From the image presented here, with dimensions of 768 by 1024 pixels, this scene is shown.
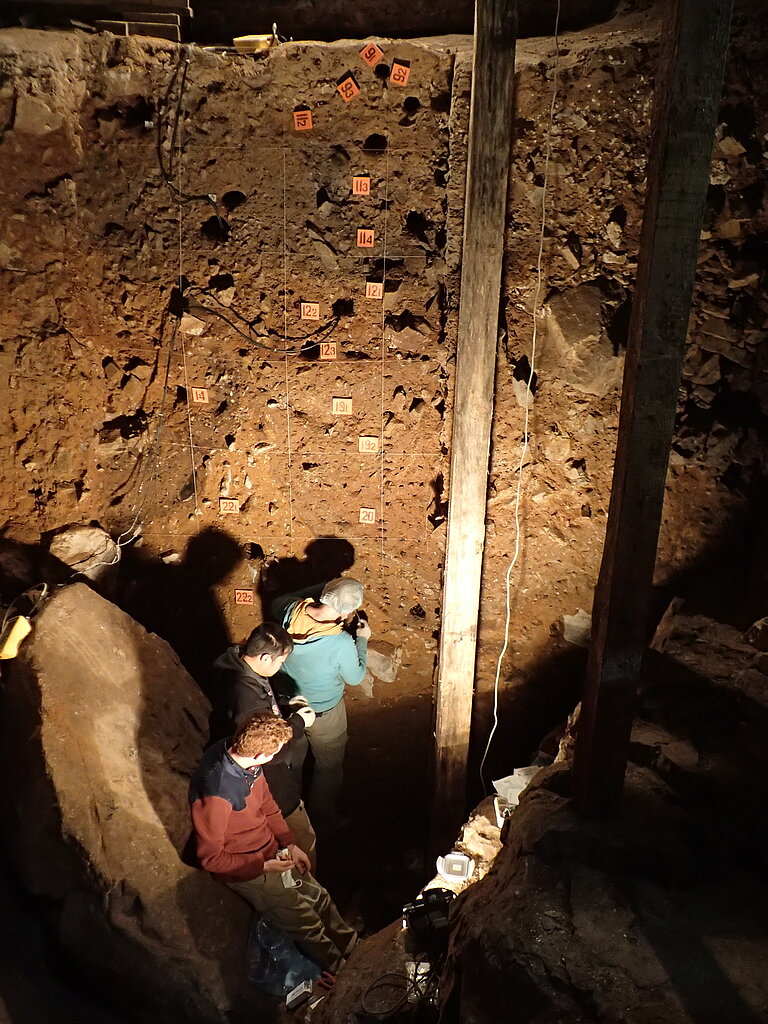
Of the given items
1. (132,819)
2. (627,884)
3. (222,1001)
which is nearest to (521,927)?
(627,884)

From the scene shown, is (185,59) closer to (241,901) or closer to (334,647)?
(334,647)

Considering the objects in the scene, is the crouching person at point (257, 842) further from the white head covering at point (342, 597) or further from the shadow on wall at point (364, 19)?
the shadow on wall at point (364, 19)

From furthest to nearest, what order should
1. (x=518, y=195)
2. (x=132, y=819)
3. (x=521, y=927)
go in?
(x=518, y=195) → (x=132, y=819) → (x=521, y=927)

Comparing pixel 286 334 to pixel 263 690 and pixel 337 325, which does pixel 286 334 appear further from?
pixel 263 690

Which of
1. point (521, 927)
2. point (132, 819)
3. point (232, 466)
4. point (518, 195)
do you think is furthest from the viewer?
point (232, 466)

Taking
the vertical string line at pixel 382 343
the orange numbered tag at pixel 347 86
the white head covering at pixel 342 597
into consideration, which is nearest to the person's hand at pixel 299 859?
the white head covering at pixel 342 597

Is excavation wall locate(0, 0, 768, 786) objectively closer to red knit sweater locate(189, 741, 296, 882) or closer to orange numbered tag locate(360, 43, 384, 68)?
orange numbered tag locate(360, 43, 384, 68)

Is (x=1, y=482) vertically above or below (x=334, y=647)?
above

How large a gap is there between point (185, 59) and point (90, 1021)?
507 centimetres

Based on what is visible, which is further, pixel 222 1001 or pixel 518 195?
pixel 518 195

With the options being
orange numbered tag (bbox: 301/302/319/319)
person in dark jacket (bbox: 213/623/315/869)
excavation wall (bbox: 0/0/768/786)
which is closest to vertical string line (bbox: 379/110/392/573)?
excavation wall (bbox: 0/0/768/786)

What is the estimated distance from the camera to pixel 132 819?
3.43 m

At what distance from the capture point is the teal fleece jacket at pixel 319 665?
4.16 m

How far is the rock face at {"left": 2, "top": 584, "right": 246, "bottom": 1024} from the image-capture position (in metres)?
3.08
